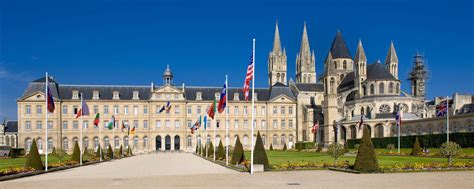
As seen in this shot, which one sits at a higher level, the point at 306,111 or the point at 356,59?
the point at 356,59

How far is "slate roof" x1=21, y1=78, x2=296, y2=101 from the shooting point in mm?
72000

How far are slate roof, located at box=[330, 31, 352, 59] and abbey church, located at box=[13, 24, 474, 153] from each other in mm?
19112

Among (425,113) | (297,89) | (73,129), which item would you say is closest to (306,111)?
(297,89)

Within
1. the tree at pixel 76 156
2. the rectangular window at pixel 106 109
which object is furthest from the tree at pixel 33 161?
the rectangular window at pixel 106 109

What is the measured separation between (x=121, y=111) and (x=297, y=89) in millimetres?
32563

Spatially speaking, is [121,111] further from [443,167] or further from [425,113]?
[443,167]

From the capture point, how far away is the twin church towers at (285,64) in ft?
329

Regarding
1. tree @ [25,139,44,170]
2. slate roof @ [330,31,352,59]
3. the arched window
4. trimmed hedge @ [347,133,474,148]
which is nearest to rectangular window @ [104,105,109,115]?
the arched window

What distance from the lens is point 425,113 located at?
7794 centimetres

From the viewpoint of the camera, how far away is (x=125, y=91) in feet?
249

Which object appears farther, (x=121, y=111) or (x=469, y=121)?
(x=121, y=111)

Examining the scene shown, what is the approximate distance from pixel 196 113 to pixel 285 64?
30.9 metres

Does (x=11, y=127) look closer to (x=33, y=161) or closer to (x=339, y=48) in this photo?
(x=339, y=48)

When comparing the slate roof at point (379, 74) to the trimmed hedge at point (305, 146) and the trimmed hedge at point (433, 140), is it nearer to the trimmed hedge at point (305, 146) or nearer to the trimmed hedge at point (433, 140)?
the trimmed hedge at point (305, 146)
